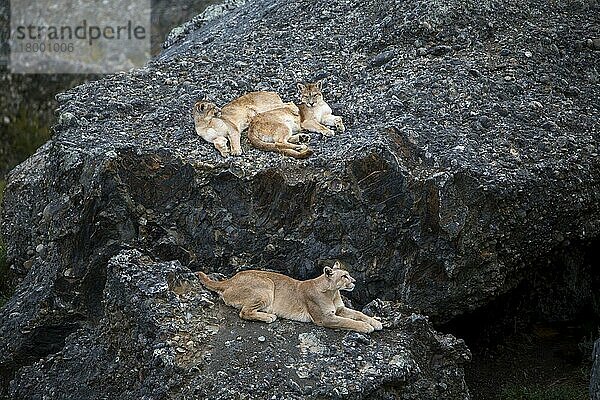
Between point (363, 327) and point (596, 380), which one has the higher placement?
point (363, 327)

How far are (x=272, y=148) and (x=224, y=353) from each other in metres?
2.39

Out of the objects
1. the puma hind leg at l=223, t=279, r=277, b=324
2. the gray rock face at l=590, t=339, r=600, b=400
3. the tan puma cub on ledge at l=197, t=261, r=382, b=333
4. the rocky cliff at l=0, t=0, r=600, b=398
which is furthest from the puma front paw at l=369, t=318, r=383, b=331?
the gray rock face at l=590, t=339, r=600, b=400

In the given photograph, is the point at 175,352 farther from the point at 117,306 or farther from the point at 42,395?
the point at 42,395

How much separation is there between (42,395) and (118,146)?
2257 millimetres

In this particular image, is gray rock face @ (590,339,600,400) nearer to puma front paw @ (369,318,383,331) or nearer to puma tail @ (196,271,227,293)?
puma front paw @ (369,318,383,331)

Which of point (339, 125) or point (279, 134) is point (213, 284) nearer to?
point (279, 134)

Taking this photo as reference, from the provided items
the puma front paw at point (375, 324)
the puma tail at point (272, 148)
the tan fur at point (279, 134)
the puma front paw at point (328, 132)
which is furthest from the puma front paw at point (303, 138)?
the puma front paw at point (375, 324)

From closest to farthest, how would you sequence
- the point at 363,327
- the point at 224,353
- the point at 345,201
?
the point at 224,353
the point at 363,327
the point at 345,201

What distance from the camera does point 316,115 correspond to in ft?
34.3

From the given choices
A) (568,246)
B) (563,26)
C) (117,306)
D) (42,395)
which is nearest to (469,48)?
(563,26)

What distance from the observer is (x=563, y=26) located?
11.8m

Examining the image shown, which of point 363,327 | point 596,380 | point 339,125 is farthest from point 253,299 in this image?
point 596,380

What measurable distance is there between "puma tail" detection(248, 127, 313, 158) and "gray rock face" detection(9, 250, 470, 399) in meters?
1.52

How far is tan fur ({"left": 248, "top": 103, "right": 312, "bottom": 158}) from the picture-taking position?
33.1 ft
